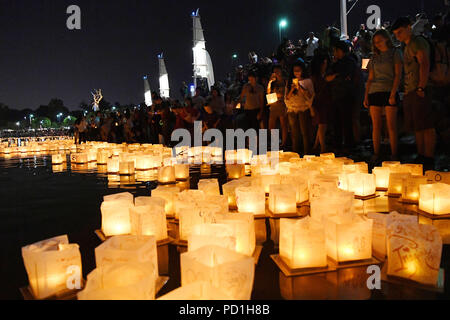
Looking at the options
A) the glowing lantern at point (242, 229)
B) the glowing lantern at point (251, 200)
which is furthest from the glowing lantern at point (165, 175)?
the glowing lantern at point (242, 229)

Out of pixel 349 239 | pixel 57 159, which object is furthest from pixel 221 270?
pixel 57 159

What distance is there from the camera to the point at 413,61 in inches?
169

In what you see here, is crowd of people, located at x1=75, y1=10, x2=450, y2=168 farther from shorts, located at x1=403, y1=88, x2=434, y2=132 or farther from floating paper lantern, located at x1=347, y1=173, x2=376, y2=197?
floating paper lantern, located at x1=347, y1=173, x2=376, y2=197

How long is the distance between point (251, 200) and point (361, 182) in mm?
1204

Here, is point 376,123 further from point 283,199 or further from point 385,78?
point 283,199

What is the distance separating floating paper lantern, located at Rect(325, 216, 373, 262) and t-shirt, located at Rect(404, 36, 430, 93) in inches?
123

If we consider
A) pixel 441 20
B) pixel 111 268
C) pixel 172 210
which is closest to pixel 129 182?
pixel 172 210

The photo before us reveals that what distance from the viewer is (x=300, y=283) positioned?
1.73 meters

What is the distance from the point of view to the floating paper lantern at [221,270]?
145 cm

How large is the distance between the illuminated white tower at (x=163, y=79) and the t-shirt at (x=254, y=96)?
3380 cm

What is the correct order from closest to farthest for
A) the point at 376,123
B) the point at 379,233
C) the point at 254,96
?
1. the point at 379,233
2. the point at 376,123
3. the point at 254,96

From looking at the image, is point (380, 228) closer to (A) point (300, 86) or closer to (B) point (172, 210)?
(B) point (172, 210)

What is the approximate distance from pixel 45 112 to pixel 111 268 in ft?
280

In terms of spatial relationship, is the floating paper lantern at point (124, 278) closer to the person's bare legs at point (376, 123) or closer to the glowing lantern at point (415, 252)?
the glowing lantern at point (415, 252)
